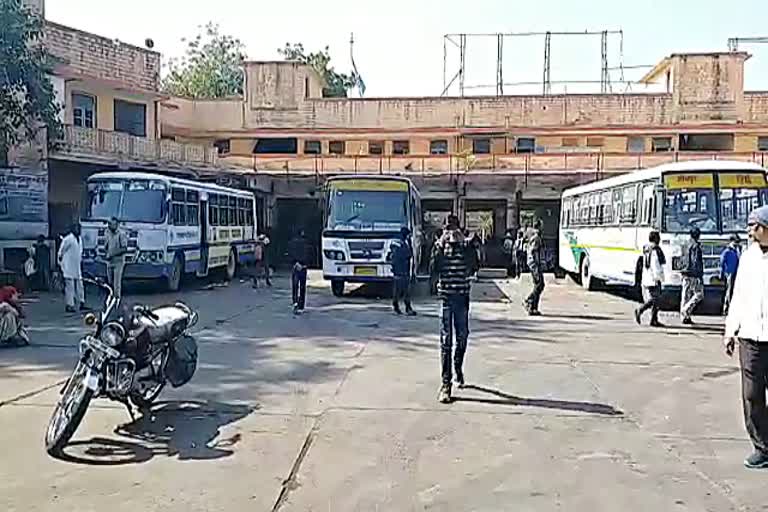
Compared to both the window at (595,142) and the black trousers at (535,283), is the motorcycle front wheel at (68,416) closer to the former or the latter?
the black trousers at (535,283)

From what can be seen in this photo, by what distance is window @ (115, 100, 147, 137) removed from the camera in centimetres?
3045

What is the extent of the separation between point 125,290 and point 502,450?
16451mm

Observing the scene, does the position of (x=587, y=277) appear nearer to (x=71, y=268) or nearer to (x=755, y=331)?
(x=71, y=268)

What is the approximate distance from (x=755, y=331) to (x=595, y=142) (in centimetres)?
3307

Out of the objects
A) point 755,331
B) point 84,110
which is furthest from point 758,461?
point 84,110

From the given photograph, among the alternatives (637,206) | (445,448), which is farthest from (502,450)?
(637,206)

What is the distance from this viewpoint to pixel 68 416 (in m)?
6.66

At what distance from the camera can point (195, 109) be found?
132ft

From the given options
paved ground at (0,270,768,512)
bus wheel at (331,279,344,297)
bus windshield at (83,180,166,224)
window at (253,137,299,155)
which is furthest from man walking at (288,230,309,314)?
window at (253,137,299,155)

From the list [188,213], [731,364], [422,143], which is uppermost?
[422,143]

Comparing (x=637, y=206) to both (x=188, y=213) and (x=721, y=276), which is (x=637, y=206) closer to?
(x=721, y=276)

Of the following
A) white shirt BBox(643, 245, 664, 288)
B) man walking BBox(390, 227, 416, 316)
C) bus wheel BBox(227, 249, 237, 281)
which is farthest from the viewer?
bus wheel BBox(227, 249, 237, 281)

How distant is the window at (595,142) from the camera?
3838 centimetres

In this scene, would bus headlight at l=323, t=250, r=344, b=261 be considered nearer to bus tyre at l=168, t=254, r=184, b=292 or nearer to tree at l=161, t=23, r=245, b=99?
bus tyre at l=168, t=254, r=184, b=292
